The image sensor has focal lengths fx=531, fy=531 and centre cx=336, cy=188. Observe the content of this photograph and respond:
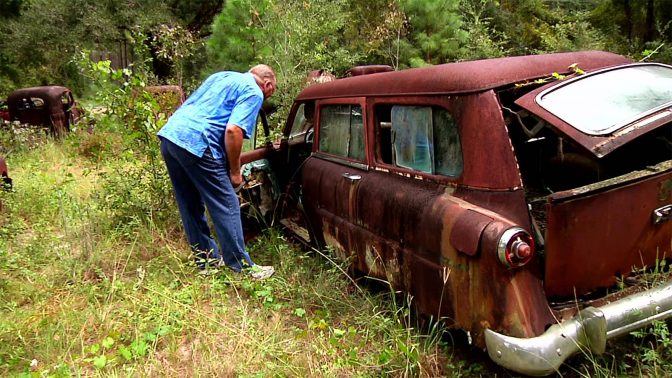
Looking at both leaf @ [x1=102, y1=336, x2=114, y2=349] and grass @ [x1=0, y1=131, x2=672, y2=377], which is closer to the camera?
grass @ [x1=0, y1=131, x2=672, y2=377]

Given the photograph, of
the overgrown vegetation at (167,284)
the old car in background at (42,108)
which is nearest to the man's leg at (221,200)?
the overgrown vegetation at (167,284)

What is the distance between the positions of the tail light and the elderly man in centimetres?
209

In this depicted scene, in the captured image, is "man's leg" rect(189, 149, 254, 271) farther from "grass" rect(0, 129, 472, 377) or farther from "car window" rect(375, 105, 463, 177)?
"car window" rect(375, 105, 463, 177)

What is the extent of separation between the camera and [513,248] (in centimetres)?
245

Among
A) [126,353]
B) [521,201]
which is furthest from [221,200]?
[521,201]

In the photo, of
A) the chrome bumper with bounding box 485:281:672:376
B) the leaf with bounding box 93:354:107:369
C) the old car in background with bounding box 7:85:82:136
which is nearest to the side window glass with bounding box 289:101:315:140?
the leaf with bounding box 93:354:107:369

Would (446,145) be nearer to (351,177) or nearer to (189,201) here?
(351,177)

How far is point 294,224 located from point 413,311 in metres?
2.06

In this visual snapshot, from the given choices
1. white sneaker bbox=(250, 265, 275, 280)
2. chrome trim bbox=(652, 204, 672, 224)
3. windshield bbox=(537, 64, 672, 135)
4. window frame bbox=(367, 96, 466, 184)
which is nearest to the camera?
windshield bbox=(537, 64, 672, 135)

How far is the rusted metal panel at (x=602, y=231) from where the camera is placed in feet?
8.21

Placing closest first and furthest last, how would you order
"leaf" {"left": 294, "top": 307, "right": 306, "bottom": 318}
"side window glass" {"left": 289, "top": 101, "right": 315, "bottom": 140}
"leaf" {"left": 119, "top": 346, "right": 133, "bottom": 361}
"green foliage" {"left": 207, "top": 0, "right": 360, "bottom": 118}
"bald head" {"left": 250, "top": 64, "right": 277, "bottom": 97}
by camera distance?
1. "leaf" {"left": 119, "top": 346, "right": 133, "bottom": 361}
2. "leaf" {"left": 294, "top": 307, "right": 306, "bottom": 318}
3. "bald head" {"left": 250, "top": 64, "right": 277, "bottom": 97}
4. "side window glass" {"left": 289, "top": 101, "right": 315, "bottom": 140}
5. "green foliage" {"left": 207, "top": 0, "right": 360, "bottom": 118}

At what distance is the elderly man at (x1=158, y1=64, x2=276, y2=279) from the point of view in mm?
3859

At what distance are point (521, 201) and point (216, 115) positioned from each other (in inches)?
91.9

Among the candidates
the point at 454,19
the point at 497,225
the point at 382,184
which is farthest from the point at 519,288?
the point at 454,19
